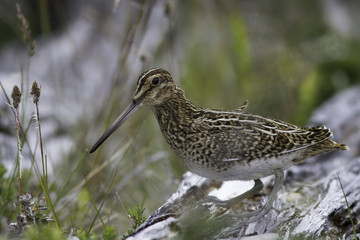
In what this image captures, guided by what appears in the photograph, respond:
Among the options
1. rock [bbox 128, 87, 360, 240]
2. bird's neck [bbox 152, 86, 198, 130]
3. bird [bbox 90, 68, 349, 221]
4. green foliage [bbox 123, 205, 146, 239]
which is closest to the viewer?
rock [bbox 128, 87, 360, 240]

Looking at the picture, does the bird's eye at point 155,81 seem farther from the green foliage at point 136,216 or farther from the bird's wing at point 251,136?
the green foliage at point 136,216

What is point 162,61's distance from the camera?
6.74 metres

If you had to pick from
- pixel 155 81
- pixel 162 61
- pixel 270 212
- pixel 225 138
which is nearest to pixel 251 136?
pixel 225 138

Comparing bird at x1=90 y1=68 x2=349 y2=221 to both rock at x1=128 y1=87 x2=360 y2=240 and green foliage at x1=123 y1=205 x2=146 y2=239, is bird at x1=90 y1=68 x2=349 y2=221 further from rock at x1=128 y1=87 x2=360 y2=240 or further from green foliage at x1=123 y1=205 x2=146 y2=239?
green foliage at x1=123 y1=205 x2=146 y2=239

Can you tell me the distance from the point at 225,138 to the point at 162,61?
3713mm

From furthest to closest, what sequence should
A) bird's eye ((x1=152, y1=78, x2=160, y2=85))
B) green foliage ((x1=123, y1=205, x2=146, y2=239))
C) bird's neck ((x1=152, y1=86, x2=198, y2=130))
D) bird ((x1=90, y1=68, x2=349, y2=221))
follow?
bird's neck ((x1=152, y1=86, x2=198, y2=130)), bird's eye ((x1=152, y1=78, x2=160, y2=85)), bird ((x1=90, y1=68, x2=349, y2=221)), green foliage ((x1=123, y1=205, x2=146, y2=239))

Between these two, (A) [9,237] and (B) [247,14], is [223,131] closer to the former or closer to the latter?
(A) [9,237]

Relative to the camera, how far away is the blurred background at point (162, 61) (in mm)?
5195

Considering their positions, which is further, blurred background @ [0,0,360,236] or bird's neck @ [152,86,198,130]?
blurred background @ [0,0,360,236]

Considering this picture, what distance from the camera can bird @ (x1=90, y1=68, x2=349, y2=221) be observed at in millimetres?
3107

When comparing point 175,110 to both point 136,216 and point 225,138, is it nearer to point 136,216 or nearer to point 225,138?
point 225,138

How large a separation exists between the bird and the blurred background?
1230mm

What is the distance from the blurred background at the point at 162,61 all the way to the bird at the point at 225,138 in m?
1.23

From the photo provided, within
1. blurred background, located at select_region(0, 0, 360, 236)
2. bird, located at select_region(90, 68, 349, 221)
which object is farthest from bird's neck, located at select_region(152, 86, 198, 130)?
blurred background, located at select_region(0, 0, 360, 236)
